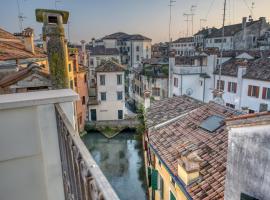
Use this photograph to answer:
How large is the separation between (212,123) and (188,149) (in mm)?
2401

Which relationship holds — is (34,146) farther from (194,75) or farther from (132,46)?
(132,46)

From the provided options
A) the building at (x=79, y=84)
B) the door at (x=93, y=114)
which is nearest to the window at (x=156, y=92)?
the door at (x=93, y=114)

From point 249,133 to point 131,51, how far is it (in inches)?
1699

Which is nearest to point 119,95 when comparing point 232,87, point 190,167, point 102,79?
point 102,79

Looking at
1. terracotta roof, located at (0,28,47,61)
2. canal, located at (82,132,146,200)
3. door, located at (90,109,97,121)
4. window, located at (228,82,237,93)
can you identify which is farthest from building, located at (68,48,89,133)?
window, located at (228,82,237,93)

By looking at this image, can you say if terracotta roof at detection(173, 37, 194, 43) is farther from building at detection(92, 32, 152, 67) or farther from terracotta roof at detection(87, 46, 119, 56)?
terracotta roof at detection(87, 46, 119, 56)

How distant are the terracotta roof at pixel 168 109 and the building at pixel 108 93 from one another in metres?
10.9

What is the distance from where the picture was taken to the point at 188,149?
618cm

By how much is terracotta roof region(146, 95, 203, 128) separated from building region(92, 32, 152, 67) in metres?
33.2

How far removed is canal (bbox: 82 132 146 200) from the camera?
42.2 feet

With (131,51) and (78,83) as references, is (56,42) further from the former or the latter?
(131,51)

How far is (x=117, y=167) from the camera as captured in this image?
51.1 feet

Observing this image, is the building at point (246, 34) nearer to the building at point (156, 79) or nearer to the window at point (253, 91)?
the building at point (156, 79)

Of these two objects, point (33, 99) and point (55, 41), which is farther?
point (55, 41)
